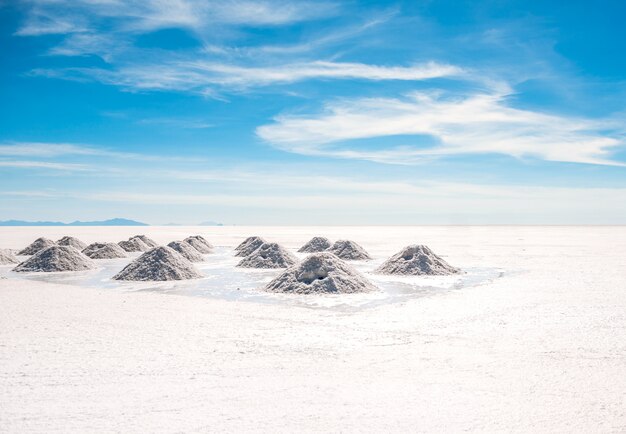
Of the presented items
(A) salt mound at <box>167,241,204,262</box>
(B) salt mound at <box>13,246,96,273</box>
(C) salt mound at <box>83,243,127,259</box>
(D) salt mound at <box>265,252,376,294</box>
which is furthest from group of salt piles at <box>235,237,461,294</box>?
(B) salt mound at <box>13,246,96,273</box>

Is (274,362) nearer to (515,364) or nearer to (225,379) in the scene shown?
(225,379)

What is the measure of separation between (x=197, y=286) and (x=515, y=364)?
9.84 m

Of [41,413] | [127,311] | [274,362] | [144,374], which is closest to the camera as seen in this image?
[41,413]

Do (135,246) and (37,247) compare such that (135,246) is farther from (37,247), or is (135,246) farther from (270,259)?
(270,259)

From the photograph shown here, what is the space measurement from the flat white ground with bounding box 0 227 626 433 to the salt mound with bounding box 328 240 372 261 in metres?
11.7

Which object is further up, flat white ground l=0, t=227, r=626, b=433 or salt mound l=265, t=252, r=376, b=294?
salt mound l=265, t=252, r=376, b=294

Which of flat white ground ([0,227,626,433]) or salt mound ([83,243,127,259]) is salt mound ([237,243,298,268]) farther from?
flat white ground ([0,227,626,433])

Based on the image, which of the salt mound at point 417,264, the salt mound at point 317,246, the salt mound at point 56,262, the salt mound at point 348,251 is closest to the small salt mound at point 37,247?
the salt mound at point 56,262

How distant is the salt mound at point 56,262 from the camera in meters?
18.0

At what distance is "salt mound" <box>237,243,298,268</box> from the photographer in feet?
64.1

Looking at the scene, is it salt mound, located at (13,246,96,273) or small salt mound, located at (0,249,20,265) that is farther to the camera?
small salt mound, located at (0,249,20,265)

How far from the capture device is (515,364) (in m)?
6.29

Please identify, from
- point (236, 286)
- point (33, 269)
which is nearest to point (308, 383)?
point (236, 286)

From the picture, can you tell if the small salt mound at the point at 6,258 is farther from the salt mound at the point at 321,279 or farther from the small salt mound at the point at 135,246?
the salt mound at the point at 321,279
